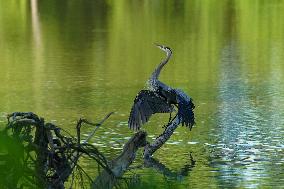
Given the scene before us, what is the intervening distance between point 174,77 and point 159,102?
403 inches

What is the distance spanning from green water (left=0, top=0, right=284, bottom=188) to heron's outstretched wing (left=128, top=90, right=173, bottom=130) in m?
0.58

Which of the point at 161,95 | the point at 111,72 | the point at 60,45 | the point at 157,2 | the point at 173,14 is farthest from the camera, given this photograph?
the point at 157,2

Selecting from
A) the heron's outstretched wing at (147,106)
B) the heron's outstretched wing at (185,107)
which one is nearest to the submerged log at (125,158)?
the heron's outstretched wing at (185,107)

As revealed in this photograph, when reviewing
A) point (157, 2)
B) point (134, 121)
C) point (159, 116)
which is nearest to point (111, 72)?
point (159, 116)

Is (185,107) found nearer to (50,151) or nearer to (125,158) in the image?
(125,158)

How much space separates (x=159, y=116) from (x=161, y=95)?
12.2ft

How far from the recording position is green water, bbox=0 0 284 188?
13898 mm

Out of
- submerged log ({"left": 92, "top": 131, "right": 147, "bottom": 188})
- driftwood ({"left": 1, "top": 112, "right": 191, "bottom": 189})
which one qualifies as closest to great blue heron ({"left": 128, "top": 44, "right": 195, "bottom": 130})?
submerged log ({"left": 92, "top": 131, "right": 147, "bottom": 188})

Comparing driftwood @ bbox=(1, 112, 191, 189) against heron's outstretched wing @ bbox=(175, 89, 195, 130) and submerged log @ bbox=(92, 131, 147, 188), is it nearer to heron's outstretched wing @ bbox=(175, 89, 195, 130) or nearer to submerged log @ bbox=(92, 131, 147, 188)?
submerged log @ bbox=(92, 131, 147, 188)

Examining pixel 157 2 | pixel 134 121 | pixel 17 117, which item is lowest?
pixel 157 2

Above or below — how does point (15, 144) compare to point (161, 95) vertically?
above

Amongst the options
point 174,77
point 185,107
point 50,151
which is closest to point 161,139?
point 185,107

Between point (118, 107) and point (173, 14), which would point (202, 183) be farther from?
point (173, 14)

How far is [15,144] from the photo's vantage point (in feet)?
12.5
